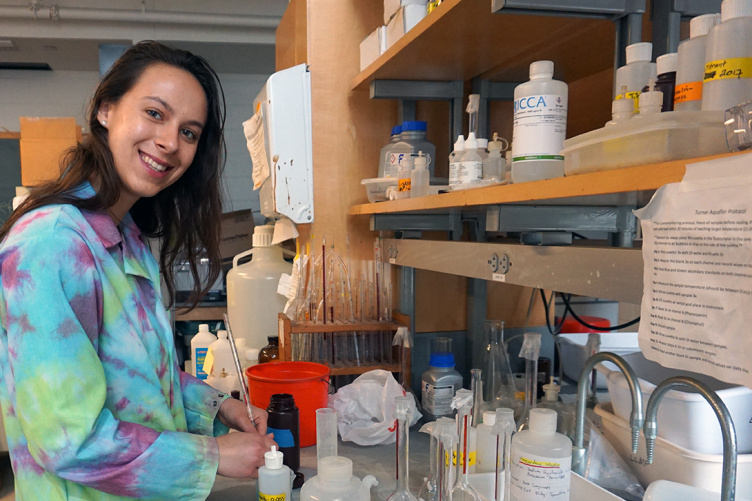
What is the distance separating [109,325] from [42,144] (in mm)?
3091

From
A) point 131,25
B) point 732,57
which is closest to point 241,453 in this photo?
point 732,57

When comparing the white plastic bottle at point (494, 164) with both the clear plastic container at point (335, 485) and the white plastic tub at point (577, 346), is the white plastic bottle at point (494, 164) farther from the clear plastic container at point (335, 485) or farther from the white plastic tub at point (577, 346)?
the white plastic tub at point (577, 346)

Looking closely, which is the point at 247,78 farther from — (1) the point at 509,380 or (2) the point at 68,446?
(2) the point at 68,446

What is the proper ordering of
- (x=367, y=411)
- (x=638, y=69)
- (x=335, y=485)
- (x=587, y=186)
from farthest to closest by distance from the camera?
(x=367, y=411) → (x=335, y=485) → (x=638, y=69) → (x=587, y=186)

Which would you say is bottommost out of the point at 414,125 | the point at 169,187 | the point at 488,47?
the point at 169,187

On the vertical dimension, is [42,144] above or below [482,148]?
above

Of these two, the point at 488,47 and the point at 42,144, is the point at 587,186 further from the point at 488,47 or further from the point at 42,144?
the point at 42,144

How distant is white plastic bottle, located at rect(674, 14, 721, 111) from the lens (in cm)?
70

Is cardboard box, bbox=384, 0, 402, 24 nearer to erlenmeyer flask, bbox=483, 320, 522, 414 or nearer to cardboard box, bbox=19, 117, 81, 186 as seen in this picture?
erlenmeyer flask, bbox=483, 320, 522, 414

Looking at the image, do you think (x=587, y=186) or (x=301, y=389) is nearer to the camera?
(x=587, y=186)

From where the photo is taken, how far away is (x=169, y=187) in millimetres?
1481

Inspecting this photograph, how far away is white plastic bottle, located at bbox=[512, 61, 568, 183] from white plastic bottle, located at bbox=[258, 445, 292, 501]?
683 millimetres

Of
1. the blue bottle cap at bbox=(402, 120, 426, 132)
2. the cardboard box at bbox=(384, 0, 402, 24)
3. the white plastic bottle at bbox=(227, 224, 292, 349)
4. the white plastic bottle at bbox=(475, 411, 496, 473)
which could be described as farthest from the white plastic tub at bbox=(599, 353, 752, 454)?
the white plastic bottle at bbox=(227, 224, 292, 349)

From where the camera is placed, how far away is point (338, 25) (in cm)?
213
